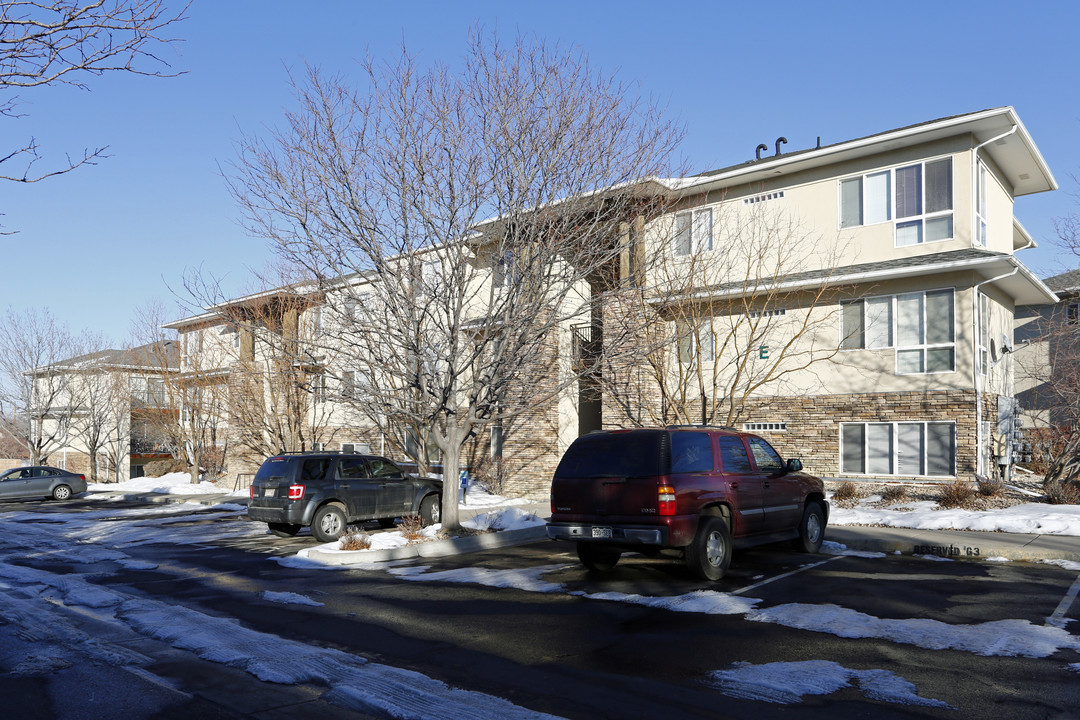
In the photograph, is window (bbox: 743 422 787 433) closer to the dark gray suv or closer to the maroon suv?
the dark gray suv

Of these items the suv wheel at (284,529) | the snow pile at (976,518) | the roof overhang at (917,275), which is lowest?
the suv wheel at (284,529)

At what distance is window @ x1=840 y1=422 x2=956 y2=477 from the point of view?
19.1m

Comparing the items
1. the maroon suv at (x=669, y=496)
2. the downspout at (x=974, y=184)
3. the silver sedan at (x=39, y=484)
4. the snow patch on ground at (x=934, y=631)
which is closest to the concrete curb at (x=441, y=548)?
the maroon suv at (x=669, y=496)

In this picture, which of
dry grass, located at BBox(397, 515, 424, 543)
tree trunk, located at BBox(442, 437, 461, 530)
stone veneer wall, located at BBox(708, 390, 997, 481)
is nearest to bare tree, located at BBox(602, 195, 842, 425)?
stone veneer wall, located at BBox(708, 390, 997, 481)

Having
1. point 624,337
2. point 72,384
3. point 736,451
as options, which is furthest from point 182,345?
point 736,451

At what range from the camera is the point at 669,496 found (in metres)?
10.0

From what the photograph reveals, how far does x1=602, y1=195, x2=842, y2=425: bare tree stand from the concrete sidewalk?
5.26 m

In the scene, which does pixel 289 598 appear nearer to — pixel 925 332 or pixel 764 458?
pixel 764 458

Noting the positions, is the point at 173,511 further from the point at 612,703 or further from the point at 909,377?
the point at 612,703

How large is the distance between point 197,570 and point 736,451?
316 inches

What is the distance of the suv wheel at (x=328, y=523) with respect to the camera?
52.1 feet

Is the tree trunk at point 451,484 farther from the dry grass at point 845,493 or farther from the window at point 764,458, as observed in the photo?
the dry grass at point 845,493

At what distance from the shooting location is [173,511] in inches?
961

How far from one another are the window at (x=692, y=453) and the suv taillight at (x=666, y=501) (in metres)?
0.32
